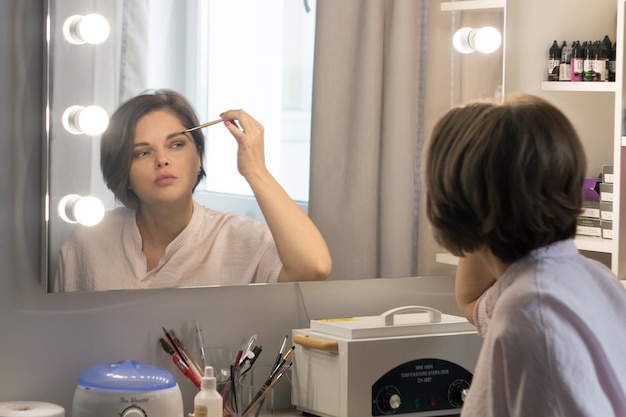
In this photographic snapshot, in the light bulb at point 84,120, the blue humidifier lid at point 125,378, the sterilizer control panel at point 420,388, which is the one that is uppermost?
the light bulb at point 84,120

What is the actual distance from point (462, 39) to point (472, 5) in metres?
0.08

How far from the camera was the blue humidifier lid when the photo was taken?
1642 millimetres

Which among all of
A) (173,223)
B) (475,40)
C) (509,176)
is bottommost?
(173,223)

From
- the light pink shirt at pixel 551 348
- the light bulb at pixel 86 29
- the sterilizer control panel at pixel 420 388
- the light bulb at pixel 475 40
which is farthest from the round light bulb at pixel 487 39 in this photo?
the light pink shirt at pixel 551 348

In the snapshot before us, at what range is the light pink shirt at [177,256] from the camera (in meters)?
1.78

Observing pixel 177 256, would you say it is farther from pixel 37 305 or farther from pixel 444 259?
pixel 444 259

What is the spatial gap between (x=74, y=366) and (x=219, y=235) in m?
0.38

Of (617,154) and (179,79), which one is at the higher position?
(179,79)

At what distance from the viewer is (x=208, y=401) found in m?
1.64

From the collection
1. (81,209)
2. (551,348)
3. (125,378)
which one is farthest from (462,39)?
(551,348)

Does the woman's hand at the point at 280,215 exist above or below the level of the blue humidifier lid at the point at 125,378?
above

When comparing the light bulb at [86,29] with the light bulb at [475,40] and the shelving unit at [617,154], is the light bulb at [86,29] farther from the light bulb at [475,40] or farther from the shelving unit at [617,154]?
the shelving unit at [617,154]

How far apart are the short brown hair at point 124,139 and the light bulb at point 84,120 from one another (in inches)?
0.7

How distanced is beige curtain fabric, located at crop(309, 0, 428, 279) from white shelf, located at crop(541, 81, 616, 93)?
35cm
